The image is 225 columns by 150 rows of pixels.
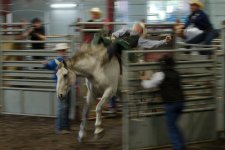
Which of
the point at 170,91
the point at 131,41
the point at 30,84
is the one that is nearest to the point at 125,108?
the point at 170,91

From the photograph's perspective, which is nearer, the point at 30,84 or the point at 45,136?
the point at 45,136

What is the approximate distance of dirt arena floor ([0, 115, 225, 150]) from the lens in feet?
25.9

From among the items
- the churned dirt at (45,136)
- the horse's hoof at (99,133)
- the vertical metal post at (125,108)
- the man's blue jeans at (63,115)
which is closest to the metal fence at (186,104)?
the vertical metal post at (125,108)

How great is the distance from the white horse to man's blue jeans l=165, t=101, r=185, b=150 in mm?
1434

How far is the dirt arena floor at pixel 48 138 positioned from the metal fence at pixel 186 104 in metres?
0.39

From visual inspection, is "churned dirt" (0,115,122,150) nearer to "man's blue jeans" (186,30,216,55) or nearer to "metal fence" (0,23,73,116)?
"metal fence" (0,23,73,116)

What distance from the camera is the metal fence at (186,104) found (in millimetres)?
7184

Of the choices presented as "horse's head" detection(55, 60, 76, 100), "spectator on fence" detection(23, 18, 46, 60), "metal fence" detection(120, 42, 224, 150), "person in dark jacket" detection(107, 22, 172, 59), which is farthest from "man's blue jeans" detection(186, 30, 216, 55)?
"spectator on fence" detection(23, 18, 46, 60)

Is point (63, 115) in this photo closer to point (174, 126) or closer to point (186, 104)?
point (186, 104)

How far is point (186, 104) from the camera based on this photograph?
777 cm

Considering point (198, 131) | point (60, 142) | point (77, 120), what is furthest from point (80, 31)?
point (198, 131)

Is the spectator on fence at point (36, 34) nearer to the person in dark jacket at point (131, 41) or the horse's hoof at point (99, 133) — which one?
the person in dark jacket at point (131, 41)

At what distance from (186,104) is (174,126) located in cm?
79

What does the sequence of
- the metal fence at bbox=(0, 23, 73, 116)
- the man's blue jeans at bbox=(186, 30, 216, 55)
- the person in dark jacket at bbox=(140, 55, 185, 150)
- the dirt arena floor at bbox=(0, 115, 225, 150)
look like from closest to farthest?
1. the person in dark jacket at bbox=(140, 55, 185, 150)
2. the dirt arena floor at bbox=(0, 115, 225, 150)
3. the man's blue jeans at bbox=(186, 30, 216, 55)
4. the metal fence at bbox=(0, 23, 73, 116)
